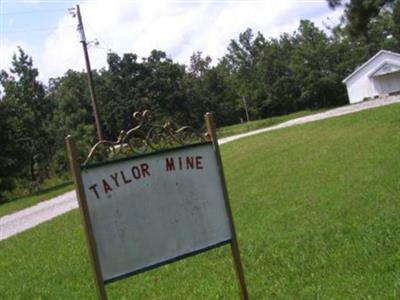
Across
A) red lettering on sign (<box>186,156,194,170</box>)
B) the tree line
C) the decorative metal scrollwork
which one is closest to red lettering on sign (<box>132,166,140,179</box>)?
the decorative metal scrollwork

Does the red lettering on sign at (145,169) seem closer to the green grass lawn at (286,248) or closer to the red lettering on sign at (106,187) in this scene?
the red lettering on sign at (106,187)

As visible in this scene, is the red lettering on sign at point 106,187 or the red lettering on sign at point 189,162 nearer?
the red lettering on sign at point 106,187

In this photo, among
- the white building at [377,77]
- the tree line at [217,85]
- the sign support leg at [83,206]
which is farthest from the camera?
the tree line at [217,85]

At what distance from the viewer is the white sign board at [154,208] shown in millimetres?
4367

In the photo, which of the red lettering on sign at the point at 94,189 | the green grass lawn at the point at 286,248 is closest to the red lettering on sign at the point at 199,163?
the red lettering on sign at the point at 94,189

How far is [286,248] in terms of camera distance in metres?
7.39

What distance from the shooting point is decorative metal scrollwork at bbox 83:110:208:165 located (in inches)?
188

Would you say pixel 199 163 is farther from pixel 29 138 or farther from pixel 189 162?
pixel 29 138

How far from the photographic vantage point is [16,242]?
Result: 13.3m

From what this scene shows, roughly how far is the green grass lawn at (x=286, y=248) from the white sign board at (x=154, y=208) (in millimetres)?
1224

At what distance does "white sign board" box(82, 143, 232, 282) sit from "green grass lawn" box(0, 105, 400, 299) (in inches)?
48.2

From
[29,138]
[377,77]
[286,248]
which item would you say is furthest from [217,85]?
[286,248]

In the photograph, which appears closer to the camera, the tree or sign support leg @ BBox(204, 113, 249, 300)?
sign support leg @ BBox(204, 113, 249, 300)

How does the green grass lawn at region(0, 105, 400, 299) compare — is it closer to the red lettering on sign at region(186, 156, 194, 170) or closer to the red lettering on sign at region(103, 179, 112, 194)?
the red lettering on sign at region(186, 156, 194, 170)
